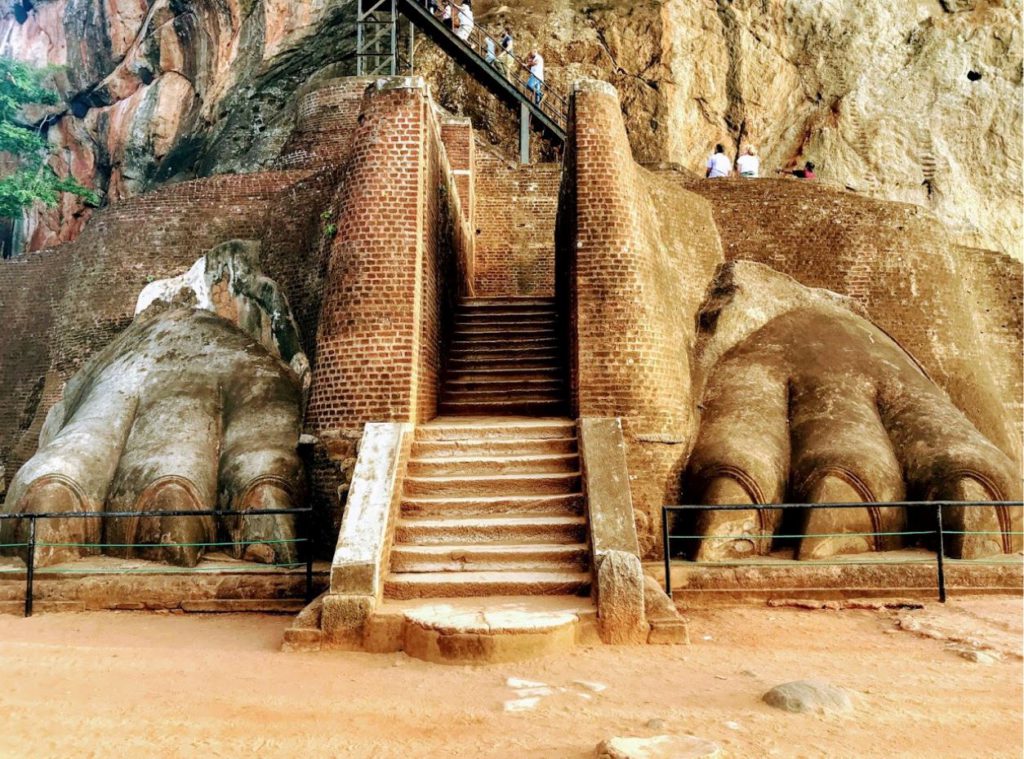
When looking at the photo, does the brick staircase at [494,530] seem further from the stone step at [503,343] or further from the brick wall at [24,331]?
the brick wall at [24,331]

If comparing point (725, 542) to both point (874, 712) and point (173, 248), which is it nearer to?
point (874, 712)

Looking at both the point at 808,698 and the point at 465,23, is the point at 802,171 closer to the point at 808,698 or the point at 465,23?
the point at 465,23

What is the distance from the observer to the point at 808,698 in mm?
4648

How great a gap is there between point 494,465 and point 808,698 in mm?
3831

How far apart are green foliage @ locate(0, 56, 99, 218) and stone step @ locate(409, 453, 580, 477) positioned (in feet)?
73.9

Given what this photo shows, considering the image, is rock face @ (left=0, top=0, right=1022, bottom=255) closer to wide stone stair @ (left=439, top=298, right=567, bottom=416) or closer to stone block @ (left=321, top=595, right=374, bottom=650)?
wide stone stair @ (left=439, top=298, right=567, bottom=416)

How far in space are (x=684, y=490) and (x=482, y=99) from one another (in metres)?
15.3

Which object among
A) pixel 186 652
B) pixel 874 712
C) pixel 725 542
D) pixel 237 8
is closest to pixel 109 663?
pixel 186 652

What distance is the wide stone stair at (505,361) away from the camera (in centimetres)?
968

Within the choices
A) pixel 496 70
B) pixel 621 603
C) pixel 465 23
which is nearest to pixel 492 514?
pixel 621 603

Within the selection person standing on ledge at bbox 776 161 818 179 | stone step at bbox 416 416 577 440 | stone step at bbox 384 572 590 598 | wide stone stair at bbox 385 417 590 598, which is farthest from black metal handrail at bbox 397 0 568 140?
stone step at bbox 384 572 590 598

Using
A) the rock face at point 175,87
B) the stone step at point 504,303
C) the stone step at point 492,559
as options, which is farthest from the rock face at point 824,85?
the stone step at point 492,559

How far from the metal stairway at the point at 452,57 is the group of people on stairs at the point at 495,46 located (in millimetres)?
135

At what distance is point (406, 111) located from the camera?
8922mm
